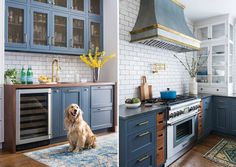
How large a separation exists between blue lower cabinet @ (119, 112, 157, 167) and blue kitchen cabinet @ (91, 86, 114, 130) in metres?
1.43

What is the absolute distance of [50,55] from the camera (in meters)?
3.39

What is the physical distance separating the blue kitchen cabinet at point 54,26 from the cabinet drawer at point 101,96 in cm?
78

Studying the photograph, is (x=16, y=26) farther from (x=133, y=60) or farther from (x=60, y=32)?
(x=133, y=60)

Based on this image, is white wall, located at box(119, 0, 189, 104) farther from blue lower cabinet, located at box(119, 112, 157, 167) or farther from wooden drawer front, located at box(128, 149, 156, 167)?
wooden drawer front, located at box(128, 149, 156, 167)

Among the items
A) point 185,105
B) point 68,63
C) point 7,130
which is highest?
point 68,63

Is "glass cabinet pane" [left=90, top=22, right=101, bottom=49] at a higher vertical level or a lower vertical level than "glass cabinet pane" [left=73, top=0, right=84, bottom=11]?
lower

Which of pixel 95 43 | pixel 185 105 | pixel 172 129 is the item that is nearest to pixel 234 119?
pixel 185 105

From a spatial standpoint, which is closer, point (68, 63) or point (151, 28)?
point (151, 28)

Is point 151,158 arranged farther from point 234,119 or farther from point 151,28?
point 234,119

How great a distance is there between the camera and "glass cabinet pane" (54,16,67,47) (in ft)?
10.8

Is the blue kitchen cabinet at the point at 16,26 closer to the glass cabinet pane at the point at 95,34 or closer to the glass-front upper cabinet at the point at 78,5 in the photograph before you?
the glass-front upper cabinet at the point at 78,5

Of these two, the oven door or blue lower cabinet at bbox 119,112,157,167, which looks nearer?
blue lower cabinet at bbox 119,112,157,167

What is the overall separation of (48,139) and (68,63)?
4.59ft

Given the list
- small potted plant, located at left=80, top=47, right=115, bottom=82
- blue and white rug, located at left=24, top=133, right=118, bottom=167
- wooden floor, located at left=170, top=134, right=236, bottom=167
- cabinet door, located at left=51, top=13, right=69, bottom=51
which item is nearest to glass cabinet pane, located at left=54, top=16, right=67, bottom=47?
cabinet door, located at left=51, top=13, right=69, bottom=51
